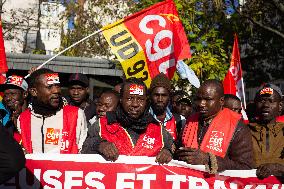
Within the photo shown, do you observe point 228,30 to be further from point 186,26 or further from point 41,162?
point 41,162

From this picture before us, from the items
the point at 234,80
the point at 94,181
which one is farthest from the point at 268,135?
the point at 234,80

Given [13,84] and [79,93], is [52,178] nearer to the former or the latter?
[13,84]

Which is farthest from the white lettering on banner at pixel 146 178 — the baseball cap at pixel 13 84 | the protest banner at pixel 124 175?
the baseball cap at pixel 13 84

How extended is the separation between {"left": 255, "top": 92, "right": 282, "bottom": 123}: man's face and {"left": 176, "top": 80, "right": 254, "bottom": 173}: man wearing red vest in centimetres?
89

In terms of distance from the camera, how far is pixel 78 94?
300 inches

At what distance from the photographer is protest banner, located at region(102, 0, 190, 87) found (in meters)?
8.30

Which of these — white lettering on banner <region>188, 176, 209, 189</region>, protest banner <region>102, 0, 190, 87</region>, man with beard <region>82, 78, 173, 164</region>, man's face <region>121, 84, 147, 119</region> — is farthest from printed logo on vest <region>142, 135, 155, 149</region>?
protest banner <region>102, 0, 190, 87</region>

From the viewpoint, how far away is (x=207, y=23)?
693 inches

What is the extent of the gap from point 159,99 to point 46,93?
1666 mm

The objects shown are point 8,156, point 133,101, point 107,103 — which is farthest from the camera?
point 107,103

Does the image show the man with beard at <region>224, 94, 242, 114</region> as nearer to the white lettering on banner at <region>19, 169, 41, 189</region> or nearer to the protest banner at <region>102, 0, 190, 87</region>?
the protest banner at <region>102, 0, 190, 87</region>

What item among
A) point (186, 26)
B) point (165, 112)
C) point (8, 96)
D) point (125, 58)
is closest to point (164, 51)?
point (125, 58)

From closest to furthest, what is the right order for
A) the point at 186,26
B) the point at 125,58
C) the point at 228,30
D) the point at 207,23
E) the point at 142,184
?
the point at 142,184 → the point at 125,58 → the point at 186,26 → the point at 207,23 → the point at 228,30

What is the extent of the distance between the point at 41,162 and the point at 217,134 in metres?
1.63
